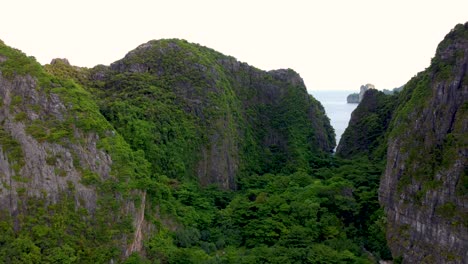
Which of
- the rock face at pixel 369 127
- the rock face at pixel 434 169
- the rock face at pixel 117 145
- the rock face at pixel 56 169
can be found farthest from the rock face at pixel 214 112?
the rock face at pixel 434 169

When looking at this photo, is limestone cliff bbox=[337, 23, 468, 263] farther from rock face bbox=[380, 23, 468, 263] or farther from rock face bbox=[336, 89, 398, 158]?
rock face bbox=[336, 89, 398, 158]

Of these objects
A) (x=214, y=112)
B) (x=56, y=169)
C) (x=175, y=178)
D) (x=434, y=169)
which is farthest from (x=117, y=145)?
(x=434, y=169)

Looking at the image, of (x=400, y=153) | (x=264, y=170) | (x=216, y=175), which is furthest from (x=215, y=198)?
(x=400, y=153)

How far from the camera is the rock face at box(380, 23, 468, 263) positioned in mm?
A: 28177

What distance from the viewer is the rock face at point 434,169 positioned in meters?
28.2

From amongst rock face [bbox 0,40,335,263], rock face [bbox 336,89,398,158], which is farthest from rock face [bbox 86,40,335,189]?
rock face [bbox 336,89,398,158]

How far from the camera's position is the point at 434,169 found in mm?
30922

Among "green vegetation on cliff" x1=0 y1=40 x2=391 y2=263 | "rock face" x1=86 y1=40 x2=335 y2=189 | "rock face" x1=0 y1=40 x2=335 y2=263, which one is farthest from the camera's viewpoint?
"rock face" x1=86 y1=40 x2=335 y2=189

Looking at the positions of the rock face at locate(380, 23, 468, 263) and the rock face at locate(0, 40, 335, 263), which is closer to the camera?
the rock face at locate(0, 40, 335, 263)

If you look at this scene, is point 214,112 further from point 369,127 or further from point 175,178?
point 369,127

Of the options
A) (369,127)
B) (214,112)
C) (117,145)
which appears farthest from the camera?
(369,127)

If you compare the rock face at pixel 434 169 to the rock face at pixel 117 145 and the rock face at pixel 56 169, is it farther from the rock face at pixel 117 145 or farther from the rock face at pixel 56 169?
the rock face at pixel 56 169

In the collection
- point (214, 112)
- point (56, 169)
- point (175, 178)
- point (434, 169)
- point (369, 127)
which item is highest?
point (214, 112)

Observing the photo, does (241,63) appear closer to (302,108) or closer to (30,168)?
(302,108)
